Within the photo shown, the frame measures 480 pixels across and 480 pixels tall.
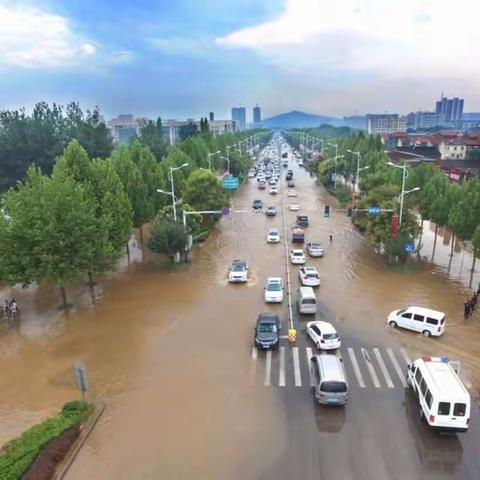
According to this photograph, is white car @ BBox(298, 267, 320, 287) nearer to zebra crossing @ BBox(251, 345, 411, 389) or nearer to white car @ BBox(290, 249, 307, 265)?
white car @ BBox(290, 249, 307, 265)

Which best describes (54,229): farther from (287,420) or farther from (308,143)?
(308,143)

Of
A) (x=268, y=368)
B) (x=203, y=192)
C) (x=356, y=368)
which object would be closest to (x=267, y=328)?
(x=268, y=368)

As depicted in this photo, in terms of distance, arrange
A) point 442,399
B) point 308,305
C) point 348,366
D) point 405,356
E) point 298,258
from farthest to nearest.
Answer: point 298,258
point 308,305
point 405,356
point 348,366
point 442,399

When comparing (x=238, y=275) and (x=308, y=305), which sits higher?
(x=308, y=305)

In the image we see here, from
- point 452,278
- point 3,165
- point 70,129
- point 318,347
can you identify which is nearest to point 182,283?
point 318,347

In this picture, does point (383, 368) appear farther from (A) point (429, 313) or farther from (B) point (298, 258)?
(B) point (298, 258)

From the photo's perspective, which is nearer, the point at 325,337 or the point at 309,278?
the point at 325,337

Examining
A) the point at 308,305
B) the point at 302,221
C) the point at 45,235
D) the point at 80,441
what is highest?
the point at 45,235
